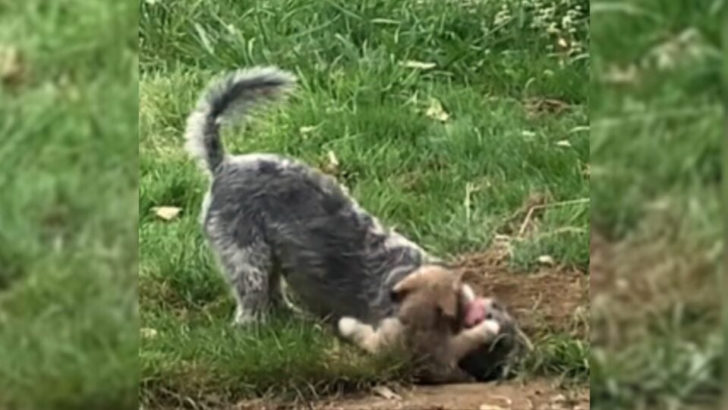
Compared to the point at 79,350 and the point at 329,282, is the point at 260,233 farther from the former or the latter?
the point at 79,350

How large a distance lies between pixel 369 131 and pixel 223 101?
179 mm

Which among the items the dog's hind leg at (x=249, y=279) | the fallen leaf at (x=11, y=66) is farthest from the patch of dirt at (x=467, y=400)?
the fallen leaf at (x=11, y=66)

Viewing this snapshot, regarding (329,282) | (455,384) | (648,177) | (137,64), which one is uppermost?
(137,64)

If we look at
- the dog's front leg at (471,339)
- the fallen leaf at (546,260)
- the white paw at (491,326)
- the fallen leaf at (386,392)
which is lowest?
the fallen leaf at (386,392)

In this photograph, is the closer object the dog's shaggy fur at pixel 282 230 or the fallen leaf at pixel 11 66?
the dog's shaggy fur at pixel 282 230

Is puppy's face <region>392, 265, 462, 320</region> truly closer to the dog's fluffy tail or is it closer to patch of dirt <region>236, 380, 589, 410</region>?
patch of dirt <region>236, 380, 589, 410</region>

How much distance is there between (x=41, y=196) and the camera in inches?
70.7

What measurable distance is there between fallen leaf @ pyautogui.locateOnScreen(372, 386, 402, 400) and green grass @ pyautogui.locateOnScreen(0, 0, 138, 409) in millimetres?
281

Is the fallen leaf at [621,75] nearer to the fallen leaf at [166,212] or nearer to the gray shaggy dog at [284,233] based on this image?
the gray shaggy dog at [284,233]

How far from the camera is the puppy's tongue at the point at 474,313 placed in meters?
1.69

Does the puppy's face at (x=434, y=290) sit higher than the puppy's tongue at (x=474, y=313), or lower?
higher

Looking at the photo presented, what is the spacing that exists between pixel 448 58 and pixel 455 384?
389 mm

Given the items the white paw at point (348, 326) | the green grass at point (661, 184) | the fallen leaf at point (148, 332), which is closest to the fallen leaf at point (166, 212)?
the fallen leaf at point (148, 332)

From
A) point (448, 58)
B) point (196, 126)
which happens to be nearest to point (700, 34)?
point (448, 58)
